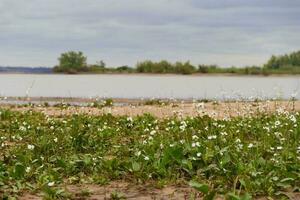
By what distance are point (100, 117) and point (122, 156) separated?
665 centimetres

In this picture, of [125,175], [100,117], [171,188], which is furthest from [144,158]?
[100,117]

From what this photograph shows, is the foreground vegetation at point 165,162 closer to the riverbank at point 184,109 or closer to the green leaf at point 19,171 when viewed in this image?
the green leaf at point 19,171

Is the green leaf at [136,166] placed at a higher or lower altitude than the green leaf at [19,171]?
higher

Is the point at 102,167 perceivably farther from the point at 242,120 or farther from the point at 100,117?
the point at 100,117

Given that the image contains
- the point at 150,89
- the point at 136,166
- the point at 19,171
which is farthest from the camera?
the point at 150,89

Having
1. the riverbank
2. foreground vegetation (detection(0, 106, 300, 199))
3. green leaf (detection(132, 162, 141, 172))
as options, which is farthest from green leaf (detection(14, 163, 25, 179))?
the riverbank

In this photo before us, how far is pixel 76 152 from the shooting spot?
10.0m

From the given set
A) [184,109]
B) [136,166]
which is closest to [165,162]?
[136,166]

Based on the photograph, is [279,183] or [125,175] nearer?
[279,183]

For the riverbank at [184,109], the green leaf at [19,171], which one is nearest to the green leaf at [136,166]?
the green leaf at [19,171]

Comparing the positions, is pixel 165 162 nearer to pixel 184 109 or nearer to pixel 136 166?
pixel 136 166

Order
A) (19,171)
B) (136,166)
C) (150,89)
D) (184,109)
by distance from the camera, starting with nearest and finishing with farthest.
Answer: (19,171) → (136,166) → (184,109) → (150,89)

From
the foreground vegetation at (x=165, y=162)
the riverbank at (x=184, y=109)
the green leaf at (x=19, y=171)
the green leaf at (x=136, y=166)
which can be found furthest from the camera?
the riverbank at (x=184, y=109)

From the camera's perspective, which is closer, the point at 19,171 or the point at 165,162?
the point at 19,171
